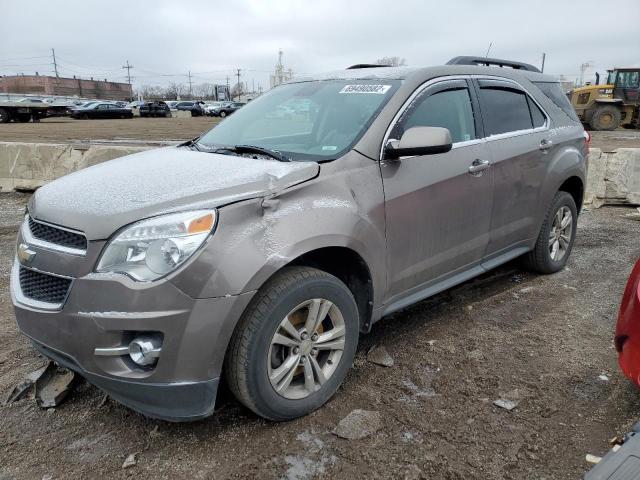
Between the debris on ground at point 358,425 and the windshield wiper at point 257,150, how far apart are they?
1.41 meters

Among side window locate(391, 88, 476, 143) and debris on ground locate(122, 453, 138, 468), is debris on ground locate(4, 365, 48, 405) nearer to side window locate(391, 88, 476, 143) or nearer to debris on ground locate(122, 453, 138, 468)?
debris on ground locate(122, 453, 138, 468)

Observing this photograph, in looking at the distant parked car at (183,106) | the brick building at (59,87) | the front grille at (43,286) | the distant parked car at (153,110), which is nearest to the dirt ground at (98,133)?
the front grille at (43,286)

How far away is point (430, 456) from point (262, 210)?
1.37m

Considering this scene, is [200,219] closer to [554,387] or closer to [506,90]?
[554,387]

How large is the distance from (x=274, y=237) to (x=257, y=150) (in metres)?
0.86

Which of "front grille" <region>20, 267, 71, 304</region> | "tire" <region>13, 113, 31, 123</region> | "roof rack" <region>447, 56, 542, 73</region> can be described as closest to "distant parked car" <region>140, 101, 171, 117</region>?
"tire" <region>13, 113, 31, 123</region>

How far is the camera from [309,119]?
11.3 feet

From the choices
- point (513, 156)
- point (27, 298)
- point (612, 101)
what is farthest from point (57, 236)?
point (612, 101)

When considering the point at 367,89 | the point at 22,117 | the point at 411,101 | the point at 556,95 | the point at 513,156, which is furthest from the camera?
the point at 22,117

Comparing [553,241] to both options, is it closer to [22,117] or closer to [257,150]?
[257,150]

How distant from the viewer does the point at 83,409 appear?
2.87 metres

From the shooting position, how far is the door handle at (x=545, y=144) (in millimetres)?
4256

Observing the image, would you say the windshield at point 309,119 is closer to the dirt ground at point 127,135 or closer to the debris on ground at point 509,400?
the debris on ground at point 509,400

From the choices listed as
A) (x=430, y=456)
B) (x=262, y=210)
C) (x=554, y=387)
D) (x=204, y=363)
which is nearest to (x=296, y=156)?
(x=262, y=210)
